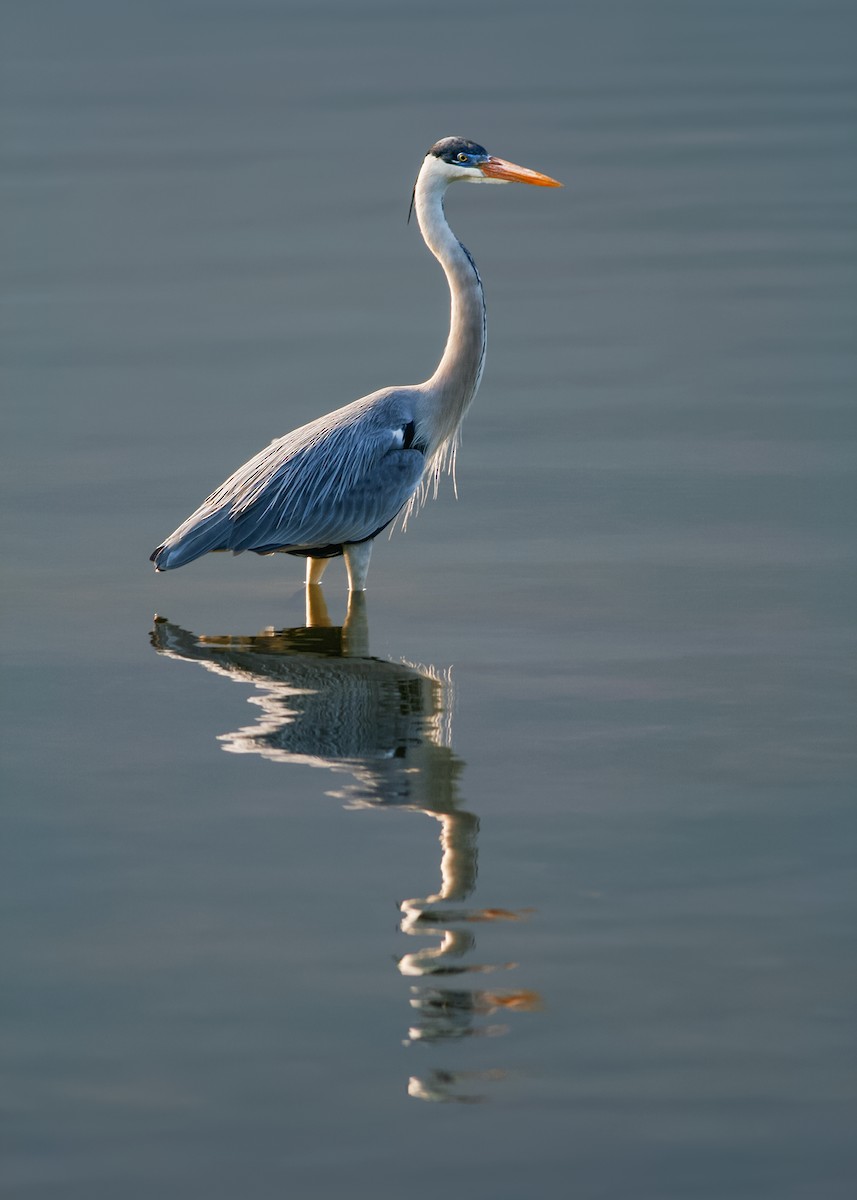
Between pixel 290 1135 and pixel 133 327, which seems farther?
pixel 133 327

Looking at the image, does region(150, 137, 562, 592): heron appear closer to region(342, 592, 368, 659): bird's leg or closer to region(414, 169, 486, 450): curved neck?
region(414, 169, 486, 450): curved neck

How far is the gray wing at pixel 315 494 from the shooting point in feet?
31.4

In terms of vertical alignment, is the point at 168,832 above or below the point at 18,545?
below

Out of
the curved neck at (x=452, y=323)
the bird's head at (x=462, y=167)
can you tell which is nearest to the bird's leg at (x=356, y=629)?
the curved neck at (x=452, y=323)

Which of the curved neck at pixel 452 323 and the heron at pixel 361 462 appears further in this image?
the curved neck at pixel 452 323

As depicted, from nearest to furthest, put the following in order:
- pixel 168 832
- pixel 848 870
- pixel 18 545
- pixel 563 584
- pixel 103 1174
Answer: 1. pixel 103 1174
2. pixel 848 870
3. pixel 168 832
4. pixel 563 584
5. pixel 18 545

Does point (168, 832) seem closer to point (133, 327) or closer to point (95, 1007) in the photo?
point (95, 1007)

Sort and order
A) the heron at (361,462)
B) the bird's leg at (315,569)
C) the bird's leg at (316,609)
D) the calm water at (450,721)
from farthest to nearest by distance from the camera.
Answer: the bird's leg at (315,569)
the heron at (361,462)
the bird's leg at (316,609)
the calm water at (450,721)

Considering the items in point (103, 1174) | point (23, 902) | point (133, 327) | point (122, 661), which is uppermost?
point (133, 327)

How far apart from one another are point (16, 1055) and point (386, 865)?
60.2 inches

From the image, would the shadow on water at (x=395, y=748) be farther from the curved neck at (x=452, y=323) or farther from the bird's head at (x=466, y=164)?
the bird's head at (x=466, y=164)

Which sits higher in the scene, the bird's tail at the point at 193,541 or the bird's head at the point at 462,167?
the bird's head at the point at 462,167

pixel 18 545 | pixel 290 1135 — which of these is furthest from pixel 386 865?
pixel 18 545

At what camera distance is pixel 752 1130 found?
4945 millimetres
